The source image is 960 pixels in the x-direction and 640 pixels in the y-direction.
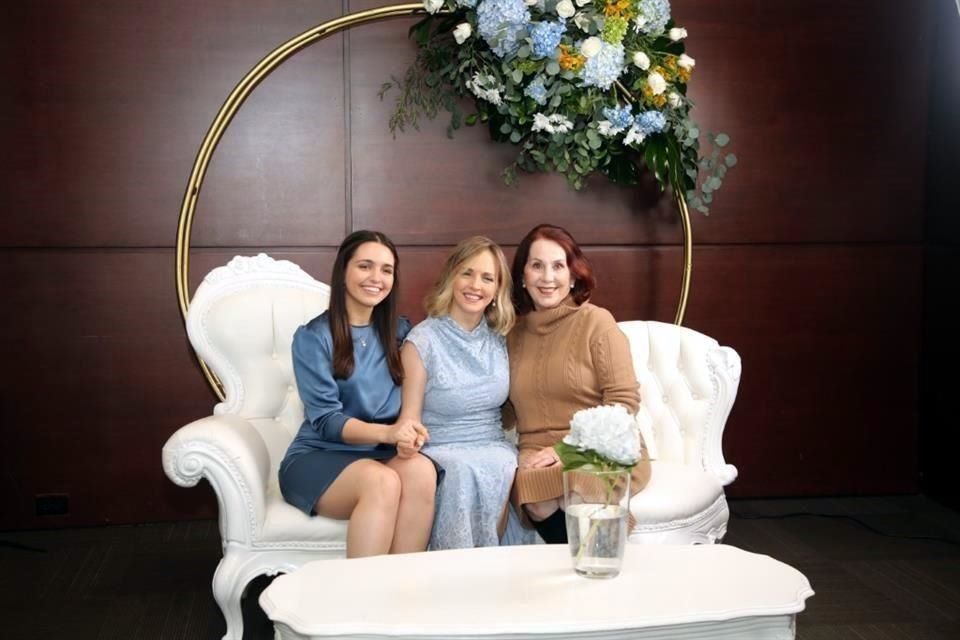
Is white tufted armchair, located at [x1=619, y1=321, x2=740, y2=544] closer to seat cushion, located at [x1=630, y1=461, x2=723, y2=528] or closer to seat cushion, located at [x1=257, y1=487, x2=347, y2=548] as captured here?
seat cushion, located at [x1=630, y1=461, x2=723, y2=528]

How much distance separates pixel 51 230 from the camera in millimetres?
3969

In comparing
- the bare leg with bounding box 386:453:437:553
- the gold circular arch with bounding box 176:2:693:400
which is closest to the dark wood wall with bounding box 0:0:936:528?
the gold circular arch with bounding box 176:2:693:400

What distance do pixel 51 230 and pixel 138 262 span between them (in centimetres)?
34

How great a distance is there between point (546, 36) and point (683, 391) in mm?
1268

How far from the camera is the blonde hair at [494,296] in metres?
3.01

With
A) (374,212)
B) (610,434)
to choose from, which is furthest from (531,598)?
(374,212)

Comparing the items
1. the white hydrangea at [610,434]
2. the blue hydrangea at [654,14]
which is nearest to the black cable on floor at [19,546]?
the white hydrangea at [610,434]

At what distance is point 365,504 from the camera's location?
2734 millimetres

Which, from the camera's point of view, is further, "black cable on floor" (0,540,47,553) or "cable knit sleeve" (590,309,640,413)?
"black cable on floor" (0,540,47,553)

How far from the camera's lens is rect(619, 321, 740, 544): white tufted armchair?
3088 millimetres

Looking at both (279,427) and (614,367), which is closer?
(614,367)

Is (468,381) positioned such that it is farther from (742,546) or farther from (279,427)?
(742,546)

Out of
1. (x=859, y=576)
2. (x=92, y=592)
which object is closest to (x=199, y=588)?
(x=92, y=592)

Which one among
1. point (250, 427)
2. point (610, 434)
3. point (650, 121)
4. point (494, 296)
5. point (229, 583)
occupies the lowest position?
point (229, 583)
